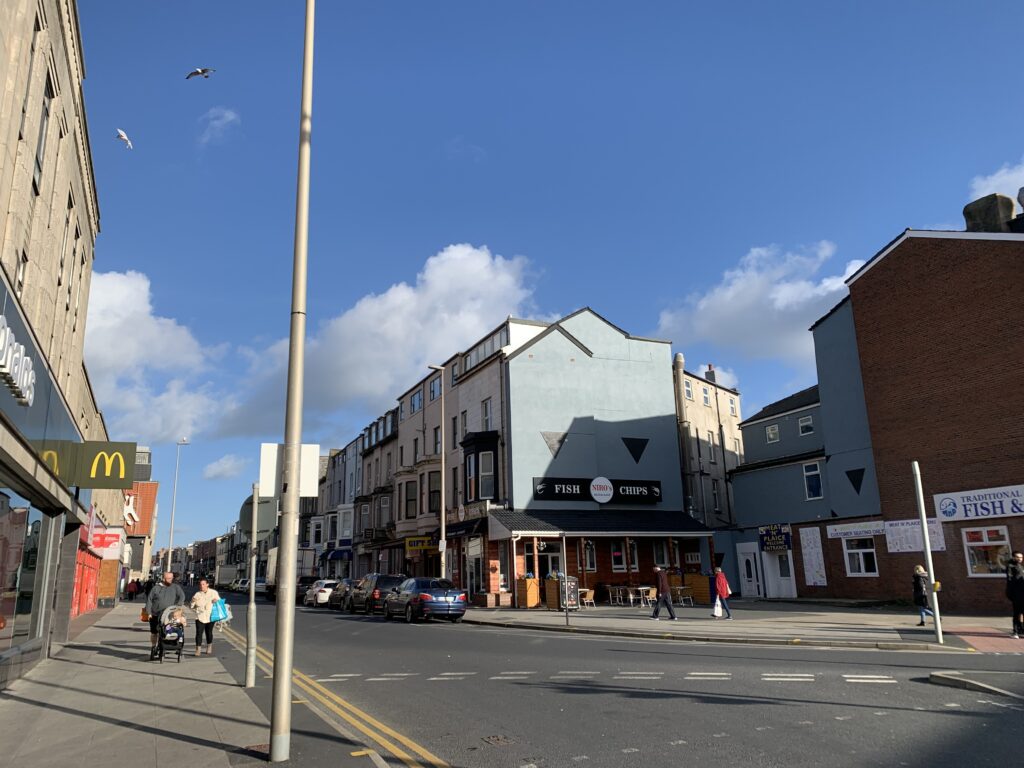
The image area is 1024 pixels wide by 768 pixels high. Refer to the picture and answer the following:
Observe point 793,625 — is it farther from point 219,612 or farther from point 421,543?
point 421,543

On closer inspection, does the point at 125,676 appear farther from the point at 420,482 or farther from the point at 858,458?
the point at 420,482

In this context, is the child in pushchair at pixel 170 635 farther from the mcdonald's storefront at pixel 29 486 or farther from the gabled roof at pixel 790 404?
the gabled roof at pixel 790 404

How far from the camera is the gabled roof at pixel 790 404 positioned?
121ft

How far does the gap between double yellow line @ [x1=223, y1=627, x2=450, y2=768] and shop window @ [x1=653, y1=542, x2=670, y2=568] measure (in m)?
26.1

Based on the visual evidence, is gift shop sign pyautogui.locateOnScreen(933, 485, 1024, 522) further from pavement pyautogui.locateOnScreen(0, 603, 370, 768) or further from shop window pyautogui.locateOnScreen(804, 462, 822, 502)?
pavement pyautogui.locateOnScreen(0, 603, 370, 768)

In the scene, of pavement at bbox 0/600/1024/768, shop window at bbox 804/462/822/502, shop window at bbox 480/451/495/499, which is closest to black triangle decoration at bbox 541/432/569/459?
shop window at bbox 480/451/495/499

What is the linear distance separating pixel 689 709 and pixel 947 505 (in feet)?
68.4

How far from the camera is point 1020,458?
23828 mm

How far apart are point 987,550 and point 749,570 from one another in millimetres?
13343

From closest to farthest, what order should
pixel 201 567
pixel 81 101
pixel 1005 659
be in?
pixel 1005 659
pixel 81 101
pixel 201 567

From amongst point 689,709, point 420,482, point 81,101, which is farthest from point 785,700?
point 420,482

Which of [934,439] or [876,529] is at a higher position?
[934,439]

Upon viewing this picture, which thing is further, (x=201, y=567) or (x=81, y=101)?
(x=201, y=567)

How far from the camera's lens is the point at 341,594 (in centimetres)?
3684
